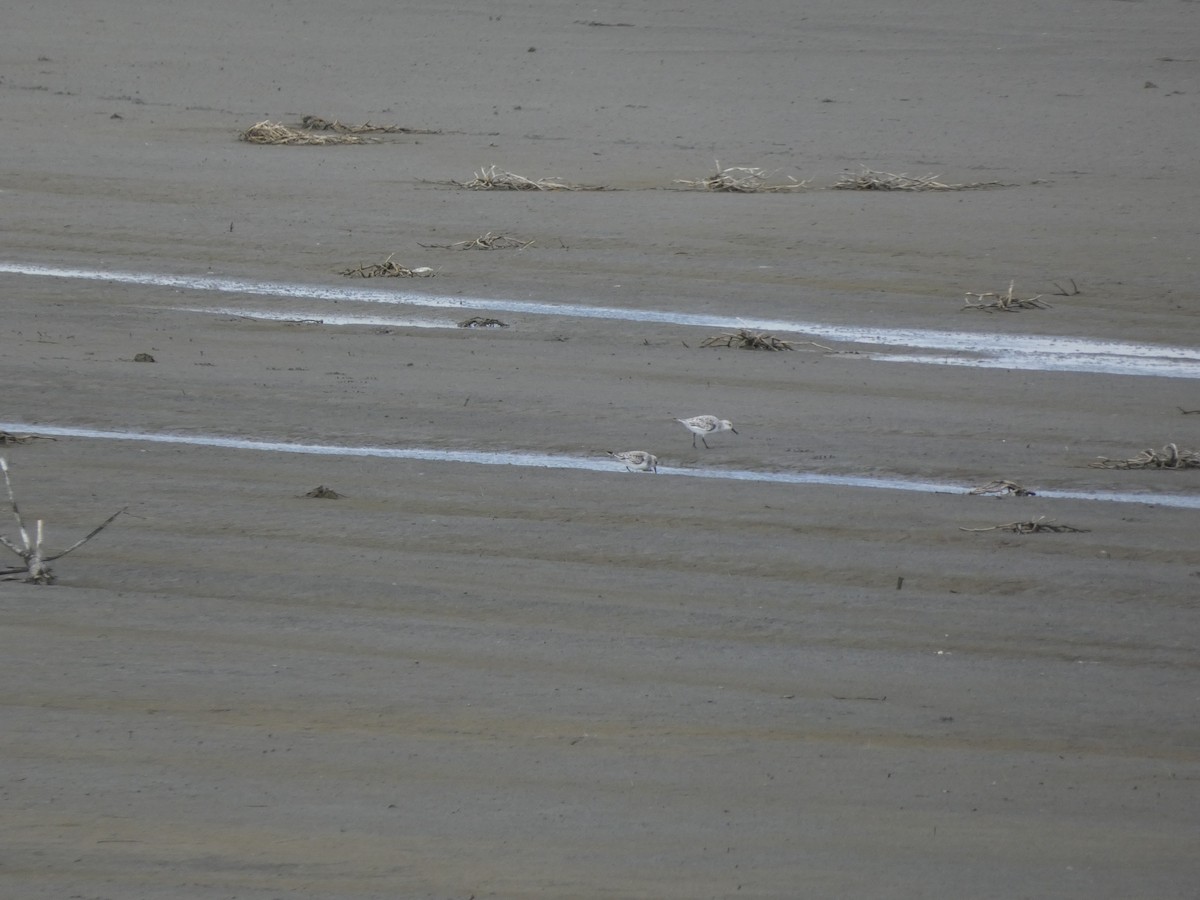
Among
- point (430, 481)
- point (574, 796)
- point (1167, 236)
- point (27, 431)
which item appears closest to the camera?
point (574, 796)

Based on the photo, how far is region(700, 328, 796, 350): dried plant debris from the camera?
7.69 meters

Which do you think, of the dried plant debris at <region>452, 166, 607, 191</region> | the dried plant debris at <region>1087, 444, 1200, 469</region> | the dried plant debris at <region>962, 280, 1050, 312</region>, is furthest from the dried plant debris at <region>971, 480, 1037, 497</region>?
the dried plant debris at <region>452, 166, 607, 191</region>

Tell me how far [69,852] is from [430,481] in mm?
2660

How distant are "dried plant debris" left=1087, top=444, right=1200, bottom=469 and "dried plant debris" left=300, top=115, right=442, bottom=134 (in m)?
7.10

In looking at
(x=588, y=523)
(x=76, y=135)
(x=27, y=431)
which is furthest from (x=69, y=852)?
(x=76, y=135)

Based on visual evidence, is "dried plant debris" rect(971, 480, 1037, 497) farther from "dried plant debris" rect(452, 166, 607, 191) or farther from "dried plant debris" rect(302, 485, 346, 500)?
"dried plant debris" rect(452, 166, 607, 191)

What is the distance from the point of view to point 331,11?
15602 millimetres

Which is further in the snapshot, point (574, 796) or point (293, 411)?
point (293, 411)

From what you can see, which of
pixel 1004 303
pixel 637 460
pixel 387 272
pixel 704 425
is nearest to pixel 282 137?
pixel 387 272

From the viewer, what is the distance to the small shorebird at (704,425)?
652 cm

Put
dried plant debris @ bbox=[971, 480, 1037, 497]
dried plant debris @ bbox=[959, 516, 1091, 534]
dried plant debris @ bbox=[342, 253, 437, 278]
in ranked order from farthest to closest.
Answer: dried plant debris @ bbox=[342, 253, 437, 278] → dried plant debris @ bbox=[971, 480, 1037, 497] → dried plant debris @ bbox=[959, 516, 1091, 534]

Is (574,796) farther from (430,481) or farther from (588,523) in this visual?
(430,481)

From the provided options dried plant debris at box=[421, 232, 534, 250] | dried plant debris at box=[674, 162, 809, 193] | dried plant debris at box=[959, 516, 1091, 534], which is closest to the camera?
dried plant debris at box=[959, 516, 1091, 534]

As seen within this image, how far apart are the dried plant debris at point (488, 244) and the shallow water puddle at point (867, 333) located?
0.83 metres
